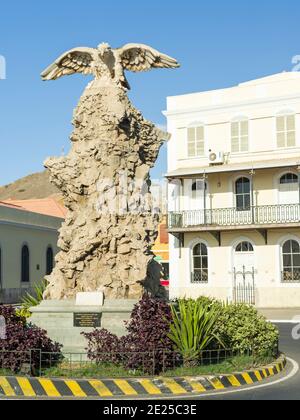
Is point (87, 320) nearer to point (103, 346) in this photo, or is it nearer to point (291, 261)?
point (103, 346)

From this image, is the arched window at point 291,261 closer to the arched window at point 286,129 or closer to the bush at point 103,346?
the arched window at point 286,129

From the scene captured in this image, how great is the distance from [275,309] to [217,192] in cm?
650

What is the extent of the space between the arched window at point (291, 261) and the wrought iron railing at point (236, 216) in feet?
4.38

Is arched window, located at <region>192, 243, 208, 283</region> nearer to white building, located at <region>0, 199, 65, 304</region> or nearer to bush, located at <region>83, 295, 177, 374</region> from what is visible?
white building, located at <region>0, 199, 65, 304</region>

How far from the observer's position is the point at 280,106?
30125 mm

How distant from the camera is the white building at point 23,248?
36719 mm

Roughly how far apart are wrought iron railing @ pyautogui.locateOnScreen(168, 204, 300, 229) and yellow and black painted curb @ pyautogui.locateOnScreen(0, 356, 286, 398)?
20227 mm

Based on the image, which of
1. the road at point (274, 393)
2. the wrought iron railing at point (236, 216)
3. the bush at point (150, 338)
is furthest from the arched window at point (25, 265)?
the road at point (274, 393)

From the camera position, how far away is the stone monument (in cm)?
1166

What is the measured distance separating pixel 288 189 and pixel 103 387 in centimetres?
2220

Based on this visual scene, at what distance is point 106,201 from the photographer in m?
12.2

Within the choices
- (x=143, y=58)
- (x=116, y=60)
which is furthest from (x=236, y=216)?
(x=116, y=60)

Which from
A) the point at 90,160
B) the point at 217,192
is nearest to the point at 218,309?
the point at 90,160
